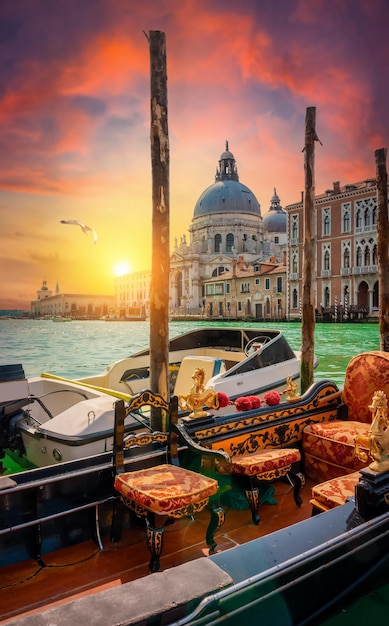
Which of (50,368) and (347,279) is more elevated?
A: (347,279)

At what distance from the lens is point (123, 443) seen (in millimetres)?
2662

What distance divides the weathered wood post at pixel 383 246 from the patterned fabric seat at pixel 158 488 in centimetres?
423

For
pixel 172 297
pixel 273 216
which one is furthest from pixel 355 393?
pixel 273 216

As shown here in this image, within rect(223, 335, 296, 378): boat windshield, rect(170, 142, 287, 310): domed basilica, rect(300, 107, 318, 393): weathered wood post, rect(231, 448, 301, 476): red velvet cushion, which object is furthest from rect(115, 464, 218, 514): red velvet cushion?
rect(170, 142, 287, 310): domed basilica

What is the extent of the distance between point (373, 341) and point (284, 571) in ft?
83.7

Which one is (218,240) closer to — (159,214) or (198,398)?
(159,214)

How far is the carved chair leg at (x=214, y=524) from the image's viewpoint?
2541 millimetres

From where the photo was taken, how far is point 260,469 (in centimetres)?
288

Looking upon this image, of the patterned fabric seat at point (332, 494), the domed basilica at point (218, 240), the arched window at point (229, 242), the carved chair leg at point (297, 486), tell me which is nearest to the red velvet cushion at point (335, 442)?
the carved chair leg at point (297, 486)

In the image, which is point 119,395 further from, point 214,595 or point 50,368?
point 50,368

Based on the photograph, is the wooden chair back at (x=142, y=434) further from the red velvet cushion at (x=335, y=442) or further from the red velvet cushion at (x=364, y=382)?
the red velvet cushion at (x=364, y=382)

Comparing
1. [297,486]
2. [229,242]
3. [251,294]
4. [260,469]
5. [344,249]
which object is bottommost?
[297,486]

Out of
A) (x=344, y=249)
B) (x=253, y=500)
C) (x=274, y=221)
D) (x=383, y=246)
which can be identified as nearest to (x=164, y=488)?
(x=253, y=500)

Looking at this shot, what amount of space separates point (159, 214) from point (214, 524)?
2140 millimetres
